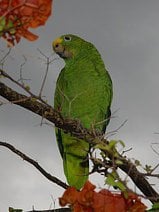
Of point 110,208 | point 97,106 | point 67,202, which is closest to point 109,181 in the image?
point 110,208

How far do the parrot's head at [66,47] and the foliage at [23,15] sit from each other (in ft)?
7.56

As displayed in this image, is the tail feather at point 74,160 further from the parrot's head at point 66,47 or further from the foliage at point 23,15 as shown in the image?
the foliage at point 23,15

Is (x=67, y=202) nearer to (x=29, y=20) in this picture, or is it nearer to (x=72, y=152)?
(x=29, y=20)

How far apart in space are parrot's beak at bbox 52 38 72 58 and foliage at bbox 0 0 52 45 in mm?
2303

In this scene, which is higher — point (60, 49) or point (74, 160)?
point (60, 49)

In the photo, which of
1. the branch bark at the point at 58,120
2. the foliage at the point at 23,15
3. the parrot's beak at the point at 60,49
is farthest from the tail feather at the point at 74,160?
the foliage at the point at 23,15

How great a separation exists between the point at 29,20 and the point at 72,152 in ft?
6.60

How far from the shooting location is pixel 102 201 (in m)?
1.48

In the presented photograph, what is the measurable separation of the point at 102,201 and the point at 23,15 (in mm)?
701

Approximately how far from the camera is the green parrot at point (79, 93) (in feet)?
9.63

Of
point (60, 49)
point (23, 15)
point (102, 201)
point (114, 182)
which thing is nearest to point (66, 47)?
point (60, 49)

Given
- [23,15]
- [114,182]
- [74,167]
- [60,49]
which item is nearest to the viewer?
[23,15]

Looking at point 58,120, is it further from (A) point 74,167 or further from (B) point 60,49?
(B) point 60,49

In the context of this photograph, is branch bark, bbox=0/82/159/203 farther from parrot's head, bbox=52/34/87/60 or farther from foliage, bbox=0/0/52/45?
parrot's head, bbox=52/34/87/60
